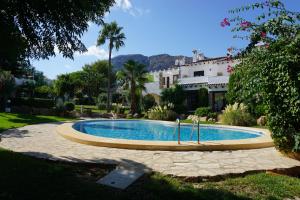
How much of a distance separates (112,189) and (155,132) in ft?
42.8

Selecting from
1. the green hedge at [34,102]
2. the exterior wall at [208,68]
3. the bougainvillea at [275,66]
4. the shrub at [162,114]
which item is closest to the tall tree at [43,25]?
the bougainvillea at [275,66]

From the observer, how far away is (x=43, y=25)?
767 cm

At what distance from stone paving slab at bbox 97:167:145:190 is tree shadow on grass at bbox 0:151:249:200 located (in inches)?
5.5

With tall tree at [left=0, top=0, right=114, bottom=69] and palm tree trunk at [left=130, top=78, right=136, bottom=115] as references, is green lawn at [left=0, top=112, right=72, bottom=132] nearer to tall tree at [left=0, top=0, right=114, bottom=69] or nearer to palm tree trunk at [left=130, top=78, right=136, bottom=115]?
tall tree at [left=0, top=0, right=114, bottom=69]

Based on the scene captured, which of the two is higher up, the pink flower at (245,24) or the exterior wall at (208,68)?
the exterior wall at (208,68)

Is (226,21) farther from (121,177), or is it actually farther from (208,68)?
(208,68)

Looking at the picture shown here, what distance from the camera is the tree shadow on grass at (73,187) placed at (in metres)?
5.21

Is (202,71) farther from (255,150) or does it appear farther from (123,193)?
(123,193)

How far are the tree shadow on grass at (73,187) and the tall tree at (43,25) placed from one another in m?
2.72

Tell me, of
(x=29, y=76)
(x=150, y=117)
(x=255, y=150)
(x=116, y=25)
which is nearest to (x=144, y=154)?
(x=255, y=150)

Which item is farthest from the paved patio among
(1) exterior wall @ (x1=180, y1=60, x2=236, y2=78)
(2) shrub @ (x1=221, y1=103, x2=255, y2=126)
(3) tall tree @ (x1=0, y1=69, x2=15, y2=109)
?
(1) exterior wall @ (x1=180, y1=60, x2=236, y2=78)

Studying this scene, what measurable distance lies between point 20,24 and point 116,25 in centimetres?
3011

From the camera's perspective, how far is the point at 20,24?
741 centimetres

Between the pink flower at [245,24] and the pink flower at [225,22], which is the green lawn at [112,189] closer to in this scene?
the pink flower at [245,24]
